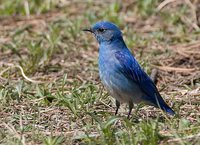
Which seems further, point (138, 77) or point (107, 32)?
point (107, 32)

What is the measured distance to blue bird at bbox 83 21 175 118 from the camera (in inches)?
248

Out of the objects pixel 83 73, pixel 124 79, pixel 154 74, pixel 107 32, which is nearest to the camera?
pixel 124 79

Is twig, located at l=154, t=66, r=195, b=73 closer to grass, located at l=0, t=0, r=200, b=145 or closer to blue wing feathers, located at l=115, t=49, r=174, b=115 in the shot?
grass, located at l=0, t=0, r=200, b=145

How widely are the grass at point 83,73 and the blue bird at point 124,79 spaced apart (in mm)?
136

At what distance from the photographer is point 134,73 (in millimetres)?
6410

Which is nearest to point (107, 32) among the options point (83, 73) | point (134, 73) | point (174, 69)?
point (134, 73)

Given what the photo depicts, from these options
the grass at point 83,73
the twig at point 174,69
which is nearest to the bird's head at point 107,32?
the grass at point 83,73

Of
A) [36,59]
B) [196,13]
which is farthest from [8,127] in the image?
[196,13]

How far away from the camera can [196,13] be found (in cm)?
974

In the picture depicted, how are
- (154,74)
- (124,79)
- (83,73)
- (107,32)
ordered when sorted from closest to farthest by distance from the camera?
(124,79), (107,32), (154,74), (83,73)

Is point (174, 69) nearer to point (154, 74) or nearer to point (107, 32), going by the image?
point (154, 74)

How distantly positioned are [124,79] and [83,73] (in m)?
1.82

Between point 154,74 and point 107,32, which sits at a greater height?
point 107,32

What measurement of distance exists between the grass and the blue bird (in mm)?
136
